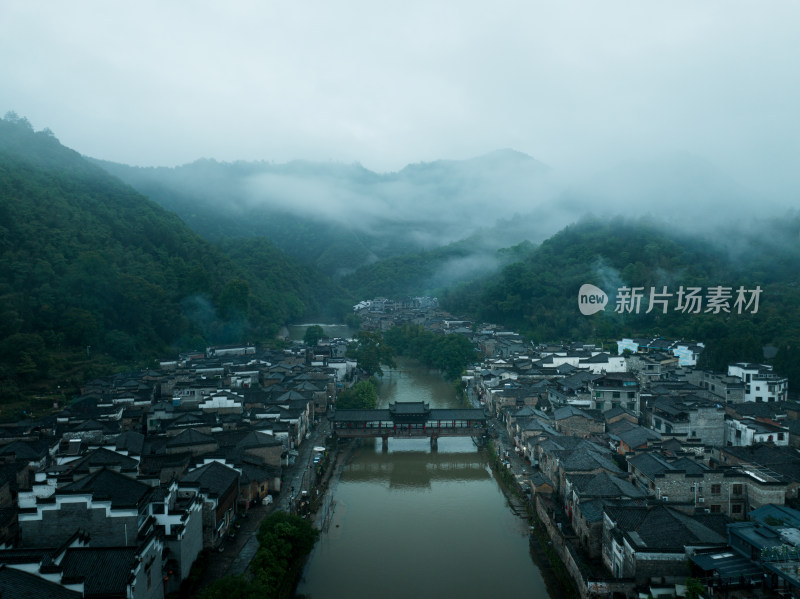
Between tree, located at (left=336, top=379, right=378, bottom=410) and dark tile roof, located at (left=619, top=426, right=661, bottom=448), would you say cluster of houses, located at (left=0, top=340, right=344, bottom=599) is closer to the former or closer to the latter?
tree, located at (left=336, top=379, right=378, bottom=410)

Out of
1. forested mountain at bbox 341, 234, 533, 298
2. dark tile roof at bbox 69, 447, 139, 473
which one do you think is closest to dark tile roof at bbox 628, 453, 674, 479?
dark tile roof at bbox 69, 447, 139, 473

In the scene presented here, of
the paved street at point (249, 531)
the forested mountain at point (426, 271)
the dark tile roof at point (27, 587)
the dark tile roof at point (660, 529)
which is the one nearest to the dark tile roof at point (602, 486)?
the dark tile roof at point (660, 529)

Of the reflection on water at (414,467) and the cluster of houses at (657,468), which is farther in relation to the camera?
the reflection on water at (414,467)

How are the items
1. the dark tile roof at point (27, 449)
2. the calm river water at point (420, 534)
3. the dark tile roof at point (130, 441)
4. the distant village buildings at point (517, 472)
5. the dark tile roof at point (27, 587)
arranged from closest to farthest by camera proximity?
the dark tile roof at point (27, 587)
the distant village buildings at point (517, 472)
the calm river water at point (420, 534)
the dark tile roof at point (27, 449)
the dark tile roof at point (130, 441)

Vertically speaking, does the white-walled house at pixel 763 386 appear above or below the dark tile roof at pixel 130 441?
above

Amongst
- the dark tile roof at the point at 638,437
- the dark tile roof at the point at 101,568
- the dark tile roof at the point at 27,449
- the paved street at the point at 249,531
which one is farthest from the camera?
the dark tile roof at the point at 638,437

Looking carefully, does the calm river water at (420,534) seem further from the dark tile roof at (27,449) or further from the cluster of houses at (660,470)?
the dark tile roof at (27,449)
